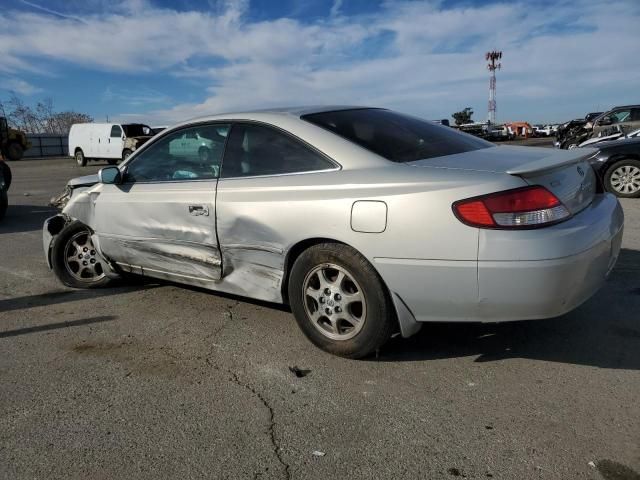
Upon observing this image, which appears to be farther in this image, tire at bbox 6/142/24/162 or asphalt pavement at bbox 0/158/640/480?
tire at bbox 6/142/24/162

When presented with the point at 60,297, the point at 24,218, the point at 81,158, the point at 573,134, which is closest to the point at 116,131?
the point at 81,158

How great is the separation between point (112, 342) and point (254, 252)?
120 centimetres

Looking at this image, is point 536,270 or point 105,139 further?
point 105,139

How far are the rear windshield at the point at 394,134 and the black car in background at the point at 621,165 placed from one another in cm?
642

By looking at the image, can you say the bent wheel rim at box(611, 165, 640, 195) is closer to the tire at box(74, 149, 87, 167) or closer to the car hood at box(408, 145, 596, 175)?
the car hood at box(408, 145, 596, 175)

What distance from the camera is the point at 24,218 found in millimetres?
9609

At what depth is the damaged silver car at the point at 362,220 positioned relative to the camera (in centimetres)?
278

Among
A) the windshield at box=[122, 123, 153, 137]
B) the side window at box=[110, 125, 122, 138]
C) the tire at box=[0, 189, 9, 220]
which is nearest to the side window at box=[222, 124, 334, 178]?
the tire at box=[0, 189, 9, 220]

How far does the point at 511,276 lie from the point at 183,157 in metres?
2.59

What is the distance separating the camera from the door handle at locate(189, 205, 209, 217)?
381cm

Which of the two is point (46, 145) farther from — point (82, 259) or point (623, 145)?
point (623, 145)

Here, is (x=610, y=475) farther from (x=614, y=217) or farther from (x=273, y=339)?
(x=273, y=339)

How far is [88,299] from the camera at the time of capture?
188 inches

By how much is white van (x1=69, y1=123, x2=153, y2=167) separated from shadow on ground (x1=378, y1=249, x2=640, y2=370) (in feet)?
74.7
